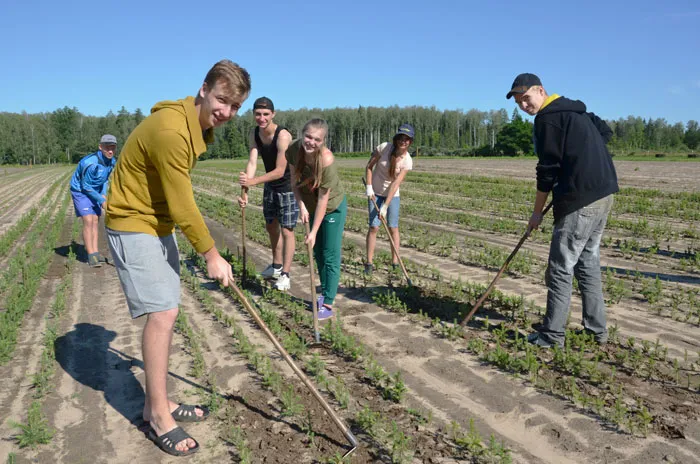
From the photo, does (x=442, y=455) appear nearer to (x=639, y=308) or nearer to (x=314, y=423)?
(x=314, y=423)

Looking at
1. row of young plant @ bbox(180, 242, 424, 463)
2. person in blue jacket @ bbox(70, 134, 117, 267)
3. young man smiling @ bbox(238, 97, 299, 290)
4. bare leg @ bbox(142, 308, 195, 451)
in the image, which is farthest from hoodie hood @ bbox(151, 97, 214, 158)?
person in blue jacket @ bbox(70, 134, 117, 267)

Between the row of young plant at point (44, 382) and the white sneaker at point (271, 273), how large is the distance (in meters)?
2.43

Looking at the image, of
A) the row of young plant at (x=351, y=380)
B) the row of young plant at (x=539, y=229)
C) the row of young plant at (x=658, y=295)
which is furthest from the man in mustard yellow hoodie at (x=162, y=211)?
the row of young plant at (x=539, y=229)

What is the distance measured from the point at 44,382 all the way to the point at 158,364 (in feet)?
5.15

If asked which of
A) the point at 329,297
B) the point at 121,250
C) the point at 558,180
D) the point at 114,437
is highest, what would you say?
the point at 558,180

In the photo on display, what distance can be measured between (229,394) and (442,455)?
66.3 inches

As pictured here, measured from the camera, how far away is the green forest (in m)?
72.1

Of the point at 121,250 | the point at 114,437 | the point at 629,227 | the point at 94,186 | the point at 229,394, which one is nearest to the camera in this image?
the point at 121,250

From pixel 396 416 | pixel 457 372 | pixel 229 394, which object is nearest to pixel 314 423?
pixel 396 416

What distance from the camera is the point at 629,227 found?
9492mm

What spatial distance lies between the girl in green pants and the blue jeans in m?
2.07

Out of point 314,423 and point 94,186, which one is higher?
point 94,186

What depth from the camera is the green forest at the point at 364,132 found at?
72.1 meters

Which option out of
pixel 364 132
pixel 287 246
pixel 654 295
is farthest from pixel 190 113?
pixel 364 132
